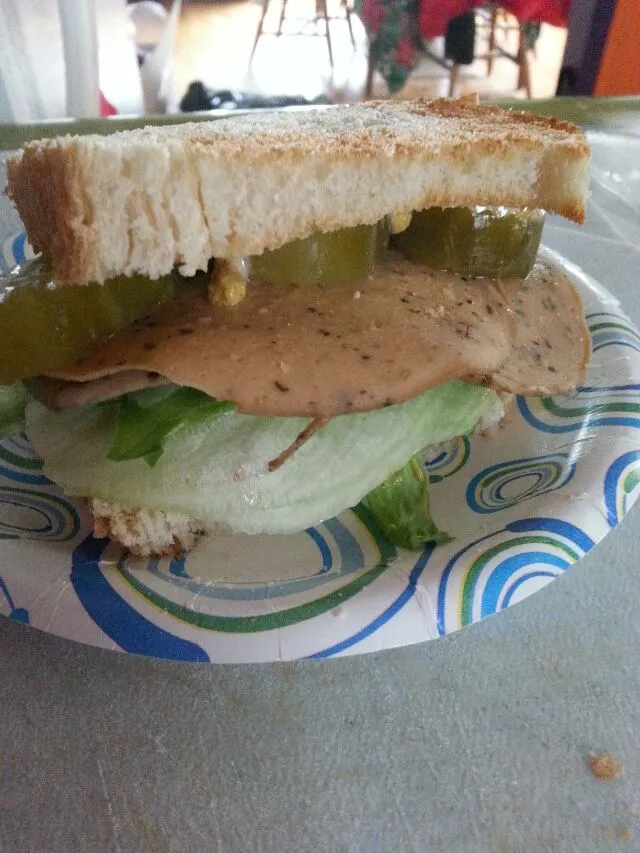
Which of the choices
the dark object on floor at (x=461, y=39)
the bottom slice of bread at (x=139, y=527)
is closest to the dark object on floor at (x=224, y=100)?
the dark object on floor at (x=461, y=39)

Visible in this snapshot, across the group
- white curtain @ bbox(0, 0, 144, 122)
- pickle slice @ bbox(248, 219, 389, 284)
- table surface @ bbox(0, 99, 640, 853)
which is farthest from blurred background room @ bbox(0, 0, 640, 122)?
table surface @ bbox(0, 99, 640, 853)

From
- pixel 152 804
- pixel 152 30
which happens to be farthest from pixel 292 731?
pixel 152 30

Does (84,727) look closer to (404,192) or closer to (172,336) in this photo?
(172,336)

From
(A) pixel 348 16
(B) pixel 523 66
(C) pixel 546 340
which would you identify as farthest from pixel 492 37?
(C) pixel 546 340

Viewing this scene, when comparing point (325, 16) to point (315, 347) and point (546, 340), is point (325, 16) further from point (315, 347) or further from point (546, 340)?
point (315, 347)

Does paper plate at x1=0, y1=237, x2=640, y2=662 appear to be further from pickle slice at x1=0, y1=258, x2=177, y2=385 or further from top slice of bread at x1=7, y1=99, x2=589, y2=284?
Answer: top slice of bread at x1=7, y1=99, x2=589, y2=284
